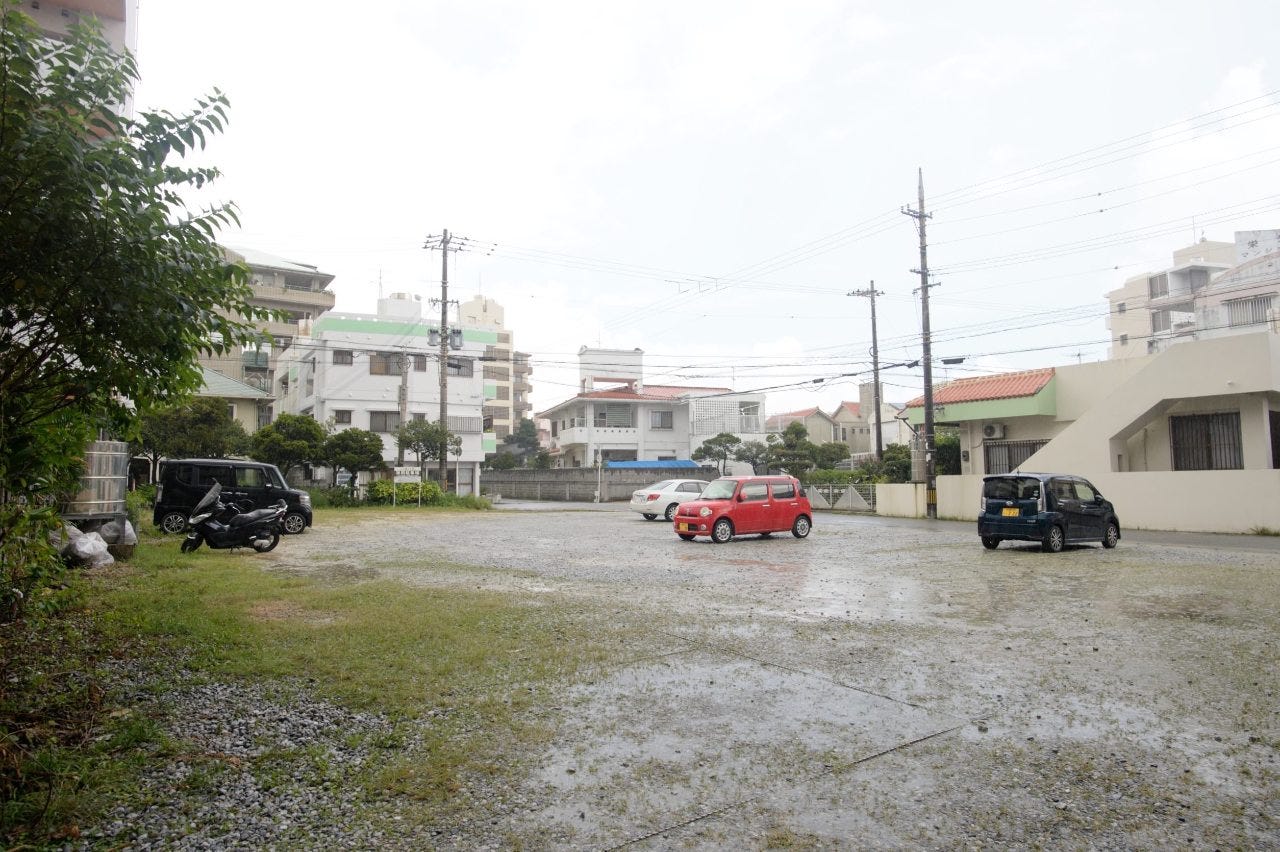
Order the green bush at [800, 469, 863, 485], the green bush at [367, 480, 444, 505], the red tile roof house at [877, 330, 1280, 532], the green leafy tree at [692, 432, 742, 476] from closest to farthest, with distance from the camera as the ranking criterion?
the red tile roof house at [877, 330, 1280, 532]
the green bush at [367, 480, 444, 505]
the green bush at [800, 469, 863, 485]
the green leafy tree at [692, 432, 742, 476]

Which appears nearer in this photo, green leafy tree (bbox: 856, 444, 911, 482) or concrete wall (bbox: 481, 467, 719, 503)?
green leafy tree (bbox: 856, 444, 911, 482)

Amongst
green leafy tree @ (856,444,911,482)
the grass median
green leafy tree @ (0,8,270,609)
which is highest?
green leafy tree @ (0,8,270,609)

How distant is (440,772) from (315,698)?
1719 millimetres

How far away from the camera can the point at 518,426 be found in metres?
78.1

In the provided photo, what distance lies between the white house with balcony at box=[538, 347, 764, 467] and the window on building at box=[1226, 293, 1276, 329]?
27562mm

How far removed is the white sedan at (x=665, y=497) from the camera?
84.8ft

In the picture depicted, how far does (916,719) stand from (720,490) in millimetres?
13486

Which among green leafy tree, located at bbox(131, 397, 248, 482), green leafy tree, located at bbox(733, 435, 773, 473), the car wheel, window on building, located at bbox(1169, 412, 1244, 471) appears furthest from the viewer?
green leafy tree, located at bbox(733, 435, 773, 473)

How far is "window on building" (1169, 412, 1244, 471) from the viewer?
21359mm

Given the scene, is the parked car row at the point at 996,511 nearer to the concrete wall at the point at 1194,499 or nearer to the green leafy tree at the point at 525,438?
the concrete wall at the point at 1194,499

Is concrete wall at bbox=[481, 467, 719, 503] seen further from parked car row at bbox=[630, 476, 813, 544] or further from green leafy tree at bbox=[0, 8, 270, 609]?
green leafy tree at bbox=[0, 8, 270, 609]

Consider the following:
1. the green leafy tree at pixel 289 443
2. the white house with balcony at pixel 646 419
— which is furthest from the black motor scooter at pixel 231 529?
the white house with balcony at pixel 646 419

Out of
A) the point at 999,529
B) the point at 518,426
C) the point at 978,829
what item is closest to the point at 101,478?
the point at 978,829

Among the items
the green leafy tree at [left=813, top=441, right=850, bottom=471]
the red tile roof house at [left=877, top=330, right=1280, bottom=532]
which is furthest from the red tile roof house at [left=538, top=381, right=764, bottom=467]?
the red tile roof house at [left=877, top=330, right=1280, bottom=532]
